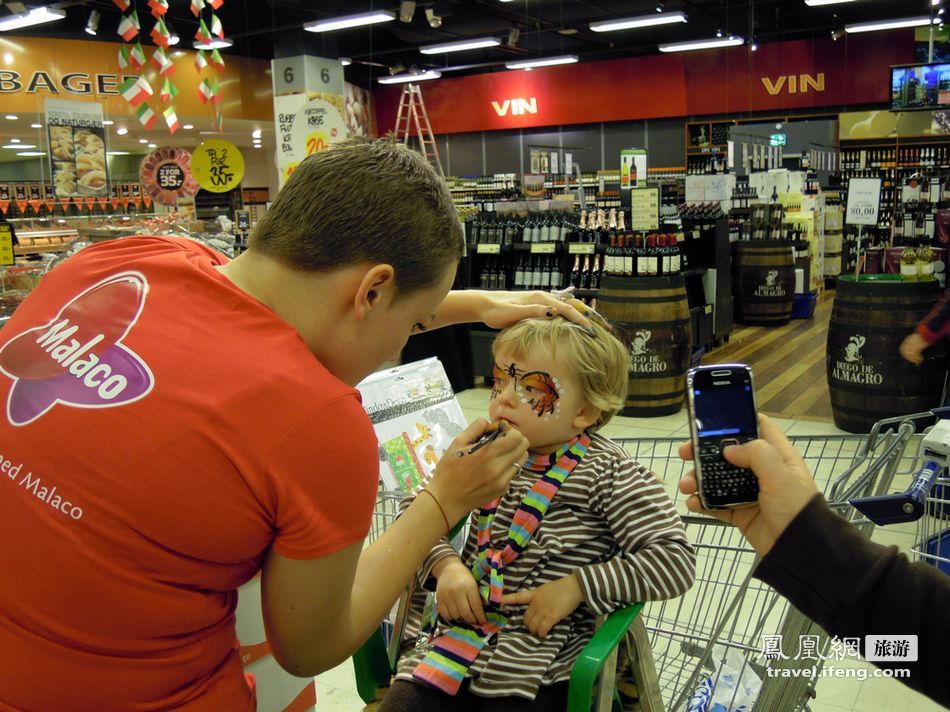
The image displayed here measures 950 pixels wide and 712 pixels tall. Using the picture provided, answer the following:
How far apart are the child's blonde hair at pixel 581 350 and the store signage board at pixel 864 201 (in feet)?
21.9

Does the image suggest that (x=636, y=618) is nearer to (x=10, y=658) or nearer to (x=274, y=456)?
(x=274, y=456)

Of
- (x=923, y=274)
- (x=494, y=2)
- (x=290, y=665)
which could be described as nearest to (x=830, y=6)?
(x=494, y=2)

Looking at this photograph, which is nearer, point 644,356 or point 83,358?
point 83,358

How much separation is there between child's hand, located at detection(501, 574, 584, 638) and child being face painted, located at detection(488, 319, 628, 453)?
1.07 feet

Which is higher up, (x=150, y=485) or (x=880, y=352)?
(x=150, y=485)

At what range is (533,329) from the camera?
5.80 ft

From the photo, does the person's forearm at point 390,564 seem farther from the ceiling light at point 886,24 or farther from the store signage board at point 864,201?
the ceiling light at point 886,24

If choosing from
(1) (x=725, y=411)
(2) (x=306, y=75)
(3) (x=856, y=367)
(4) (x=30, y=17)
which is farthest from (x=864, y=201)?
(4) (x=30, y=17)

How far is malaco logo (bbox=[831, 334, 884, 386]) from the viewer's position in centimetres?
500

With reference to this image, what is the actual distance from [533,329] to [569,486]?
0.34m

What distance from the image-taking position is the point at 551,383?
5.72 ft

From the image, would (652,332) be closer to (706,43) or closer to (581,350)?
(581,350)

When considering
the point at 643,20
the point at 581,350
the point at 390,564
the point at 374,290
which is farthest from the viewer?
the point at 643,20

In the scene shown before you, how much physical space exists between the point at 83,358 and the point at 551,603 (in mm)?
928
